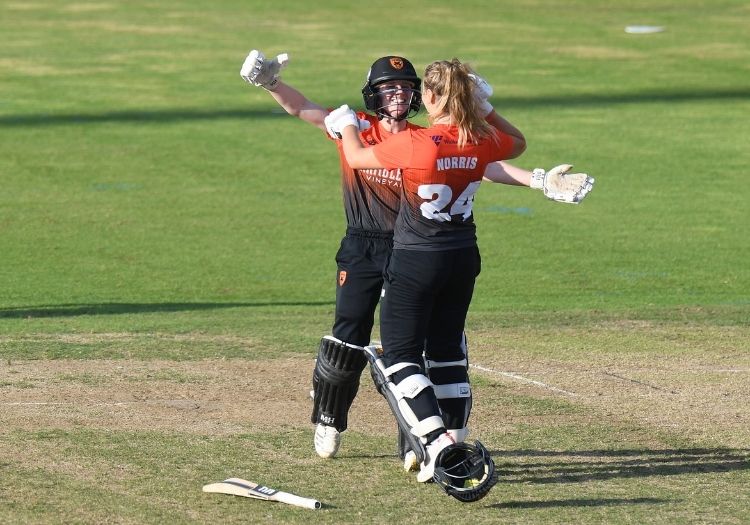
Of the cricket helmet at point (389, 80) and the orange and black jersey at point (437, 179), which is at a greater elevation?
the cricket helmet at point (389, 80)

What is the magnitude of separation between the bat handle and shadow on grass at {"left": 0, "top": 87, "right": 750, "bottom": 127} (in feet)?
62.8

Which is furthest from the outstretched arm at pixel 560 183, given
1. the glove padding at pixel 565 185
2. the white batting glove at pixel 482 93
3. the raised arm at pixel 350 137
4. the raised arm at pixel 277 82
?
the raised arm at pixel 277 82

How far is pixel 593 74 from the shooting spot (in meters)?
29.1

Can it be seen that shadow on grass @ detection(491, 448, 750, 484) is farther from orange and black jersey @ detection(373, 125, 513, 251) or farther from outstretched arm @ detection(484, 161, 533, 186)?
outstretched arm @ detection(484, 161, 533, 186)

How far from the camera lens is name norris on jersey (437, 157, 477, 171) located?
7.05 metres

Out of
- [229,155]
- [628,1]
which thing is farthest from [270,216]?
[628,1]

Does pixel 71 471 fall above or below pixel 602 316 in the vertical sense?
Answer: above

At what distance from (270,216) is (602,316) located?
6958 millimetres

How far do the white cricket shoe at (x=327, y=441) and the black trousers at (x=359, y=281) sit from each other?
50cm

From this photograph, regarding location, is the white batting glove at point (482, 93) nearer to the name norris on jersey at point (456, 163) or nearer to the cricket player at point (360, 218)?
the name norris on jersey at point (456, 163)

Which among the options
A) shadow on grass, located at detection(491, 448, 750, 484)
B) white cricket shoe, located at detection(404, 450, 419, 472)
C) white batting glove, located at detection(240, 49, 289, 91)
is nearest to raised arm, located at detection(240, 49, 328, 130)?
white batting glove, located at detection(240, 49, 289, 91)

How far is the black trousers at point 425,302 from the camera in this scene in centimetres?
723

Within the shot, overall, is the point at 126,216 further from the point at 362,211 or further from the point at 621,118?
the point at 362,211

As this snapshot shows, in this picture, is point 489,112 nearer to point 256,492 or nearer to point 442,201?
point 442,201
